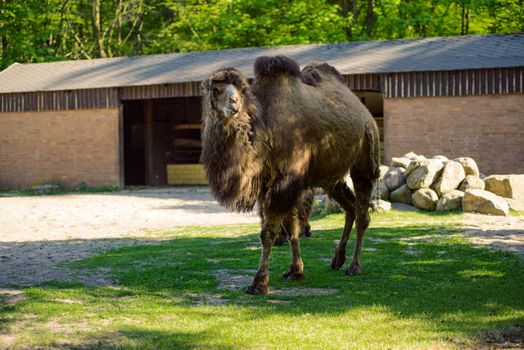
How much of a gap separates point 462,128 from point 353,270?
51.5 ft

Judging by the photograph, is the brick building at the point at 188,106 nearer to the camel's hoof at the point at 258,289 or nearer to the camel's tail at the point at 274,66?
the camel's tail at the point at 274,66

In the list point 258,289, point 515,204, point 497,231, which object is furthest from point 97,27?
point 258,289

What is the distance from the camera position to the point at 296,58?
1044 inches

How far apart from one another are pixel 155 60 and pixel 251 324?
25.3 m

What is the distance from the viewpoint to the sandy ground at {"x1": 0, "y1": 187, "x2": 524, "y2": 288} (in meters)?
9.86

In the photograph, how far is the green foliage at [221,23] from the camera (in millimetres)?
36000

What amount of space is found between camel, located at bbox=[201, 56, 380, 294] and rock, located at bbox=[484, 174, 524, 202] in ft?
30.1

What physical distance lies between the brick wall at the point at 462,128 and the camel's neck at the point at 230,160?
56.0 ft

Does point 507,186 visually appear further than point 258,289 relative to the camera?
Yes

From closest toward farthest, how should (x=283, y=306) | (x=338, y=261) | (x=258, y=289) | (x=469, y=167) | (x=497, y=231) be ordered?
1. (x=283, y=306)
2. (x=258, y=289)
3. (x=338, y=261)
4. (x=497, y=231)
5. (x=469, y=167)

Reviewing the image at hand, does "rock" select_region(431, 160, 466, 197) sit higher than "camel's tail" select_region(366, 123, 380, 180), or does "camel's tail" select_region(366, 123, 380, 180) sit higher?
"camel's tail" select_region(366, 123, 380, 180)

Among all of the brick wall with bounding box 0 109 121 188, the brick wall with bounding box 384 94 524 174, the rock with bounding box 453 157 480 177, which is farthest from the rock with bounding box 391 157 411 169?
the brick wall with bounding box 0 109 121 188

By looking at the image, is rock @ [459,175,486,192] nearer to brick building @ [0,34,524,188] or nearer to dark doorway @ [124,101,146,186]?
brick building @ [0,34,524,188]

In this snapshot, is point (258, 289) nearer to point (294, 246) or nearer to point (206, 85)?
point (294, 246)
